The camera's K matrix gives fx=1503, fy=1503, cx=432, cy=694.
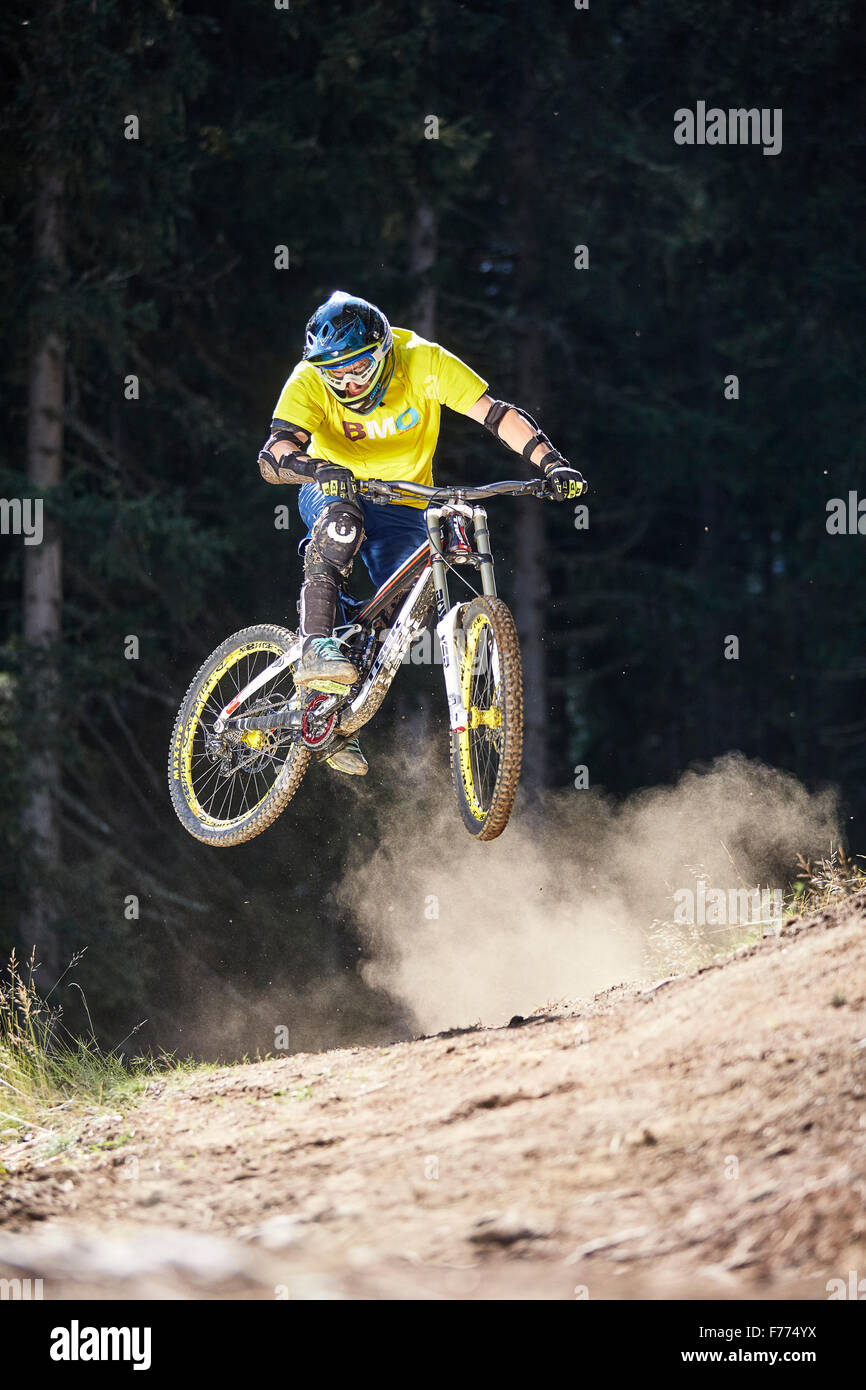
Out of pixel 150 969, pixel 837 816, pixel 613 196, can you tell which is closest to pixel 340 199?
pixel 613 196

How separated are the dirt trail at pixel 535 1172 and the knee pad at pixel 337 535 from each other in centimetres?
246

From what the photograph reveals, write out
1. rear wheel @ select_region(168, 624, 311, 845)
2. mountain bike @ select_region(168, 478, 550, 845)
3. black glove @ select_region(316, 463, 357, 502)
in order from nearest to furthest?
1. mountain bike @ select_region(168, 478, 550, 845)
2. black glove @ select_region(316, 463, 357, 502)
3. rear wheel @ select_region(168, 624, 311, 845)

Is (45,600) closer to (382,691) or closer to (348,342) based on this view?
(382,691)

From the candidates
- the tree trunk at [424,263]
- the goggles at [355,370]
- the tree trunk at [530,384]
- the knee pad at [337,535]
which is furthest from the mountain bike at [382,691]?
the tree trunk at [530,384]

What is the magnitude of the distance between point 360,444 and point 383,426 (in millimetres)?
168

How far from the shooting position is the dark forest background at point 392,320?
613 inches

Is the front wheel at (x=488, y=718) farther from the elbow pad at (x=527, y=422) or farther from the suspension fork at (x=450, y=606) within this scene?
the elbow pad at (x=527, y=422)

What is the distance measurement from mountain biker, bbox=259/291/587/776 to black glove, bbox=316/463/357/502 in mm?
12

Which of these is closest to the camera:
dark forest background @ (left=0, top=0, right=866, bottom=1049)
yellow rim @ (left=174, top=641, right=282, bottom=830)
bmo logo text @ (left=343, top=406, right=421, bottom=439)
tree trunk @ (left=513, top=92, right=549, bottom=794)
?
bmo logo text @ (left=343, top=406, right=421, bottom=439)

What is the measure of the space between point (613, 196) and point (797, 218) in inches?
101

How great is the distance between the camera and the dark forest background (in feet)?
51.1

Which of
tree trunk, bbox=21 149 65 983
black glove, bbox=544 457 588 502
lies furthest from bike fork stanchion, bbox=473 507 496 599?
tree trunk, bbox=21 149 65 983

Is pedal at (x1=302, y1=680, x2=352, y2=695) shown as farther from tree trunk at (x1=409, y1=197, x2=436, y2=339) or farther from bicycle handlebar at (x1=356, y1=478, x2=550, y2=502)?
tree trunk at (x1=409, y1=197, x2=436, y2=339)

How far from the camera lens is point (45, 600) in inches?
621
